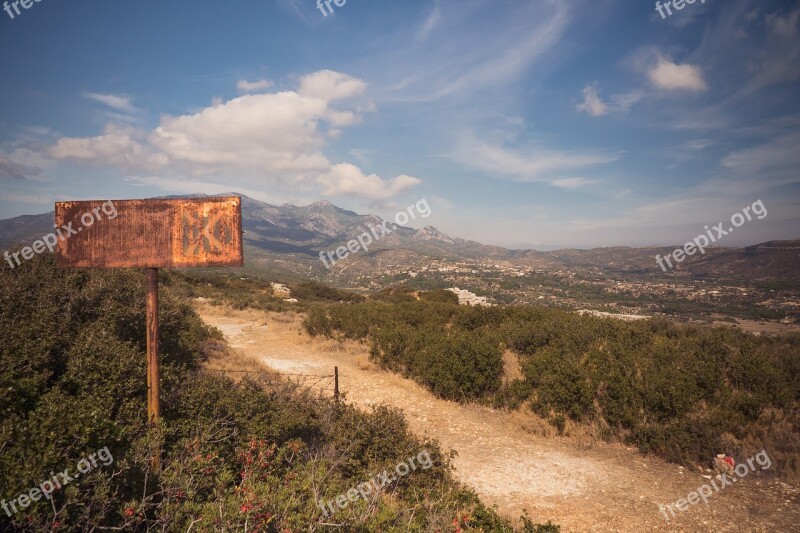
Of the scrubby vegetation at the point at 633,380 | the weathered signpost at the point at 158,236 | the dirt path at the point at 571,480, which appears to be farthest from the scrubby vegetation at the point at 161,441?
the scrubby vegetation at the point at 633,380

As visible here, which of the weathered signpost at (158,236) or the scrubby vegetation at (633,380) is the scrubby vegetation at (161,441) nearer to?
the weathered signpost at (158,236)

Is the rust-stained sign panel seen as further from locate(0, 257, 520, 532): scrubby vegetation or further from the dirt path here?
the dirt path

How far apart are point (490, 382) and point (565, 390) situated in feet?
6.72

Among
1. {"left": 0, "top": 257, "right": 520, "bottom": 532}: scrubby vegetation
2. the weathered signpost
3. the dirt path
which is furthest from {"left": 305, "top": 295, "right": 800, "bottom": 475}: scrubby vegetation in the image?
the weathered signpost

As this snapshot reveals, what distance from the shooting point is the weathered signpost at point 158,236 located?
12.2 feet

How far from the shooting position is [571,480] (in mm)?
6438

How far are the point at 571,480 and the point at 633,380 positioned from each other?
336 cm

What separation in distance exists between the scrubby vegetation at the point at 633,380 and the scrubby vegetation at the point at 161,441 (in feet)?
13.7

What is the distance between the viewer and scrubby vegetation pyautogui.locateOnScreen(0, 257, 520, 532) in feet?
9.64

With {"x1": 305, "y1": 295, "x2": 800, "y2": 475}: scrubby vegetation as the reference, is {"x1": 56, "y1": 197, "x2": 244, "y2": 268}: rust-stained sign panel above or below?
above

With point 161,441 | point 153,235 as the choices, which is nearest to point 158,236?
point 153,235

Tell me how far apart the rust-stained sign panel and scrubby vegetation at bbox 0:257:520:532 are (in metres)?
1.53

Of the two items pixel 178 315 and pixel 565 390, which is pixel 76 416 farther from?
pixel 565 390

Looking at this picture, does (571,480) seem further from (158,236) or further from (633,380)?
(158,236)
